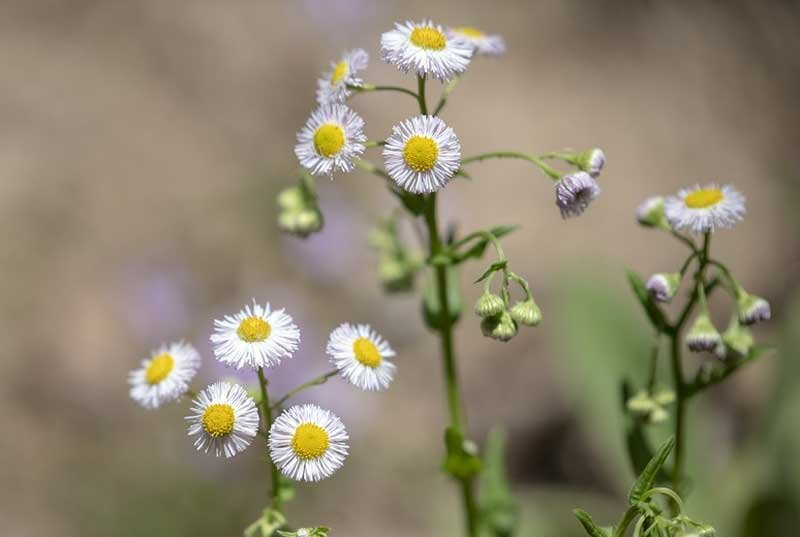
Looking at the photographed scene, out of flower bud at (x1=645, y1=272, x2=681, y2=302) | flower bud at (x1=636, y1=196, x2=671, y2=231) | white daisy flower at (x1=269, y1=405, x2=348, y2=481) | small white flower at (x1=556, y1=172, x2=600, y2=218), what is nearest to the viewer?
white daisy flower at (x1=269, y1=405, x2=348, y2=481)

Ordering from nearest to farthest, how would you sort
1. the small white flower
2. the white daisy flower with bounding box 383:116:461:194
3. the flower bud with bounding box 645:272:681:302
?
the white daisy flower with bounding box 383:116:461:194
the small white flower
the flower bud with bounding box 645:272:681:302

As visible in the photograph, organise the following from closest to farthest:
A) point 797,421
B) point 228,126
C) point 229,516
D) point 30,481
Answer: point 797,421 < point 229,516 < point 30,481 < point 228,126

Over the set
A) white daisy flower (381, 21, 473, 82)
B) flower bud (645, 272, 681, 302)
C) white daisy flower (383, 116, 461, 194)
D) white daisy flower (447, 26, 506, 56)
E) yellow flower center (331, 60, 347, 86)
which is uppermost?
white daisy flower (447, 26, 506, 56)

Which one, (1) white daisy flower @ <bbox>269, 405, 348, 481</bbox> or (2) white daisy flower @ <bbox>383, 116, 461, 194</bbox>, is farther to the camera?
(2) white daisy flower @ <bbox>383, 116, 461, 194</bbox>

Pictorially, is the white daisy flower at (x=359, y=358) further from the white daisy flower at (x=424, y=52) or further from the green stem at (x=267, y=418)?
the white daisy flower at (x=424, y=52)

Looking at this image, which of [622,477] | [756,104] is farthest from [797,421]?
[756,104]

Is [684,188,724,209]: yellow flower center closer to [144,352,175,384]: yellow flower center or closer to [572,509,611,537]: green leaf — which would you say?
[572,509,611,537]: green leaf

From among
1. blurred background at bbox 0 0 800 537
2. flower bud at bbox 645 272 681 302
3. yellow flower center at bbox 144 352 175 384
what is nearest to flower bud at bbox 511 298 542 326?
flower bud at bbox 645 272 681 302

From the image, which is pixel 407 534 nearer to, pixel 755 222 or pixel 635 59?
pixel 755 222
